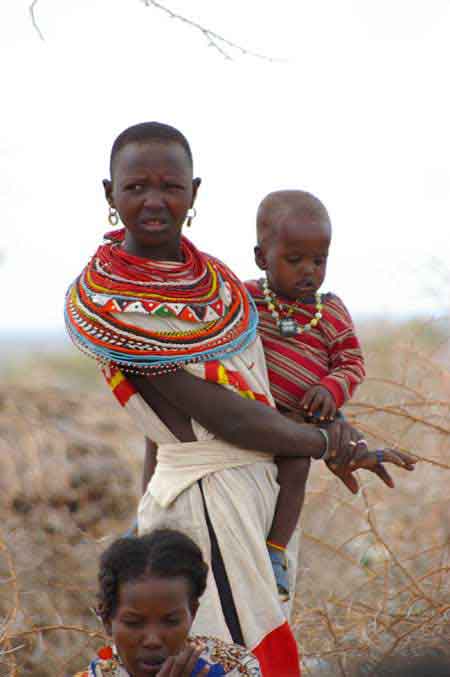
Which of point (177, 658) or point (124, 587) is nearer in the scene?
point (177, 658)

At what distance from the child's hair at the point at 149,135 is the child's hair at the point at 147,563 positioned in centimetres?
92

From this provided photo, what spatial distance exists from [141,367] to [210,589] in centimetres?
56

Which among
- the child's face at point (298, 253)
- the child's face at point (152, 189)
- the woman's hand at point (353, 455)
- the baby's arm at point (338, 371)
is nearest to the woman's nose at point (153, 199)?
the child's face at point (152, 189)

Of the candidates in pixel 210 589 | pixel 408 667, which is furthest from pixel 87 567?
pixel 210 589

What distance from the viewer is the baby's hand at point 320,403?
2.61 m

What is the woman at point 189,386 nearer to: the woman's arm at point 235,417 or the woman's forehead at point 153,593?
the woman's arm at point 235,417

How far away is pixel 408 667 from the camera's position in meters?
4.29

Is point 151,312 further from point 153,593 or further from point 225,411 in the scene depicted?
point 153,593

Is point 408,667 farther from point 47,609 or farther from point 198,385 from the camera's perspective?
point 198,385

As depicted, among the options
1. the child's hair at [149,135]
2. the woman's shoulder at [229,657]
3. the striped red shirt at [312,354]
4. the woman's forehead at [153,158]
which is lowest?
the woman's shoulder at [229,657]

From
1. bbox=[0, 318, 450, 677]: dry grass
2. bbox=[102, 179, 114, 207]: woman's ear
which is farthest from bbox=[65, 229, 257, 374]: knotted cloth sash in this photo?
bbox=[0, 318, 450, 677]: dry grass

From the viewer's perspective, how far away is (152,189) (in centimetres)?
244

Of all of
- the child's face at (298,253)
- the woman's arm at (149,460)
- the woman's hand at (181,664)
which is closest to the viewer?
the woman's hand at (181,664)

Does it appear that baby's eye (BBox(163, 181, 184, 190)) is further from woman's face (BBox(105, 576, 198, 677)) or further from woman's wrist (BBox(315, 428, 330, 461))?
woman's face (BBox(105, 576, 198, 677))
